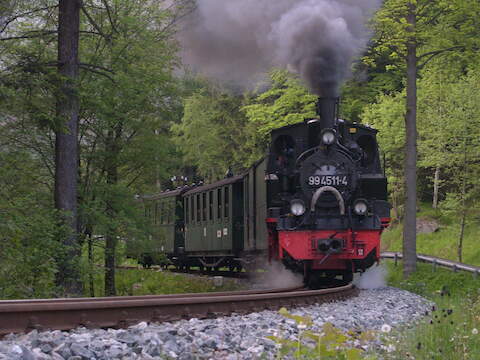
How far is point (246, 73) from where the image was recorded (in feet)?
49.4

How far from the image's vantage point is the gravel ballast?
4.95 m

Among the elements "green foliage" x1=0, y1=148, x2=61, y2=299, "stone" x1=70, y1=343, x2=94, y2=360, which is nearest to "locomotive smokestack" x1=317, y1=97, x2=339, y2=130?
"green foliage" x1=0, y1=148, x2=61, y2=299

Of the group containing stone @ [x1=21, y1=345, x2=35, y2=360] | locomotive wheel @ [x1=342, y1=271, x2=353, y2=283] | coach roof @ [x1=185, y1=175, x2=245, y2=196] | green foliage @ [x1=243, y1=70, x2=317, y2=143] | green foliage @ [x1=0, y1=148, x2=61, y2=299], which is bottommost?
locomotive wheel @ [x1=342, y1=271, x2=353, y2=283]

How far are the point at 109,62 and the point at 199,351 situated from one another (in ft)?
38.8

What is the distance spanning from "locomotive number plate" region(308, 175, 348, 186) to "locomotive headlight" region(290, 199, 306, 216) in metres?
0.44

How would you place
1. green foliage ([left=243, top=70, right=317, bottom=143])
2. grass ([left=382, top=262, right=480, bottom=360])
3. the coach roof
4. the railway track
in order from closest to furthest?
grass ([left=382, top=262, right=480, bottom=360]) < the railway track < the coach roof < green foliage ([left=243, top=70, right=317, bottom=143])

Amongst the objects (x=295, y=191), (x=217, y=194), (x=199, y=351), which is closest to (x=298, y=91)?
(x=217, y=194)

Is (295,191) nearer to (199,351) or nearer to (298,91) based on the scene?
(199,351)

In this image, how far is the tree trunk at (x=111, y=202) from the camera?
15.1 m

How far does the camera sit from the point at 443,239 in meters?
30.3

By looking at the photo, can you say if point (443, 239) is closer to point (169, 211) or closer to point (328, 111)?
point (169, 211)

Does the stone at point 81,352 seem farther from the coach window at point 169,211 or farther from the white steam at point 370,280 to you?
the coach window at point 169,211

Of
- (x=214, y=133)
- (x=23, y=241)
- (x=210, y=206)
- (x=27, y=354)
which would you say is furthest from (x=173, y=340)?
(x=214, y=133)

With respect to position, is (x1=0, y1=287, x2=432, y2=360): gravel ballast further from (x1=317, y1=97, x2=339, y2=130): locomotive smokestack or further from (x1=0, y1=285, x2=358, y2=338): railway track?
(x1=317, y1=97, x2=339, y2=130): locomotive smokestack
